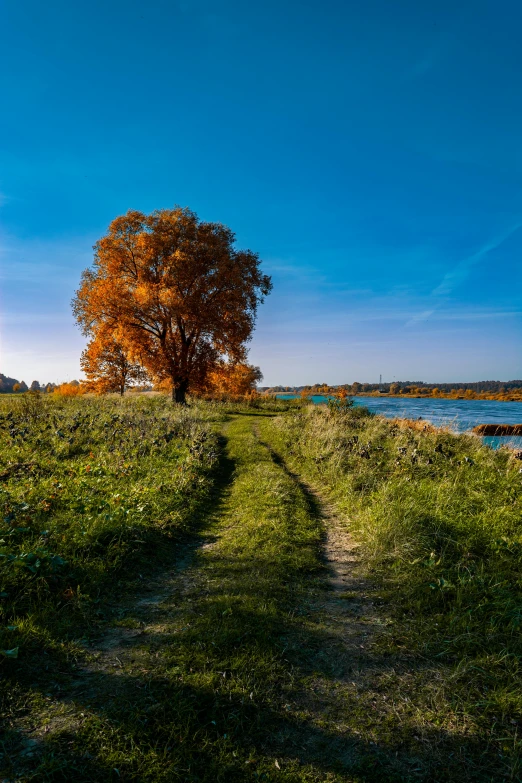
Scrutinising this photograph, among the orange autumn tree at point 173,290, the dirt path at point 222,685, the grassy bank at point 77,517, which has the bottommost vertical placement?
the dirt path at point 222,685

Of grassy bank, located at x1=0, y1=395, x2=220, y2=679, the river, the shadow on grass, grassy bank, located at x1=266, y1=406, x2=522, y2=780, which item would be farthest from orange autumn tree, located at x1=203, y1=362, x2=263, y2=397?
the shadow on grass

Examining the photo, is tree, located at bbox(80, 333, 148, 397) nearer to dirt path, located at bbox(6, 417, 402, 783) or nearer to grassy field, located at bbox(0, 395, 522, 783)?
grassy field, located at bbox(0, 395, 522, 783)

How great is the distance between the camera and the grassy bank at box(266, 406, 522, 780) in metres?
3.01

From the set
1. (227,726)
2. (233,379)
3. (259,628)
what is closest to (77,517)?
(259,628)

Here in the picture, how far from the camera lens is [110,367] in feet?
82.7

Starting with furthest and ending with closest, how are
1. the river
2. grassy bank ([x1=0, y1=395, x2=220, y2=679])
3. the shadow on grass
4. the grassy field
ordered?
the river < grassy bank ([x1=0, y1=395, x2=220, y2=679]) < the grassy field < the shadow on grass

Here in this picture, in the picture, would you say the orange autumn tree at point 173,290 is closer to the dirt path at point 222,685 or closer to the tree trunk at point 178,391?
the tree trunk at point 178,391

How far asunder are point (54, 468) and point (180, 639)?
6184 millimetres

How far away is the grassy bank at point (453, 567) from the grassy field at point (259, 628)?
21mm

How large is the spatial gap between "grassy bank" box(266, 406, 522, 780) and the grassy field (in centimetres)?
2

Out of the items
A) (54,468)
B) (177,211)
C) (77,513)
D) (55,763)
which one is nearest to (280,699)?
(55,763)

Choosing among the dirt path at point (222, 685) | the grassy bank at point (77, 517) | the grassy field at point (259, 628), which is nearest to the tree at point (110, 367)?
the grassy bank at point (77, 517)

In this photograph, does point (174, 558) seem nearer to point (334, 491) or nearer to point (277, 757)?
point (277, 757)

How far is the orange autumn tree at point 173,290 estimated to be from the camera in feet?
76.3
